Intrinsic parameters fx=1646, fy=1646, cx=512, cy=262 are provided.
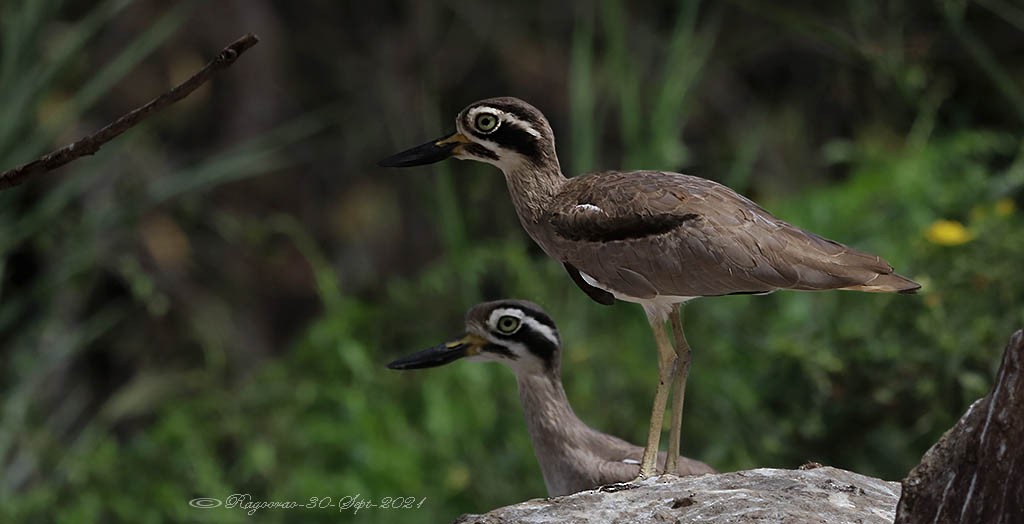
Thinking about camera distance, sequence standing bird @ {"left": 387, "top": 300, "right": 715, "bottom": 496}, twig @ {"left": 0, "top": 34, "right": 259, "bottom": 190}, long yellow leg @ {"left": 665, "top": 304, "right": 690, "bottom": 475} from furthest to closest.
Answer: standing bird @ {"left": 387, "top": 300, "right": 715, "bottom": 496}
long yellow leg @ {"left": 665, "top": 304, "right": 690, "bottom": 475}
twig @ {"left": 0, "top": 34, "right": 259, "bottom": 190}

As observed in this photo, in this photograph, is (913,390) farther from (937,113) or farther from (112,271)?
(112,271)

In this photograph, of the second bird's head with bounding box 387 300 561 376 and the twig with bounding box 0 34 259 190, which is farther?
the second bird's head with bounding box 387 300 561 376

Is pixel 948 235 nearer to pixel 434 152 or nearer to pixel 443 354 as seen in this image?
pixel 443 354

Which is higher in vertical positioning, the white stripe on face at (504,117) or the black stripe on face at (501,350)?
the white stripe on face at (504,117)

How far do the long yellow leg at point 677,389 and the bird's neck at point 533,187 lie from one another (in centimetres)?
51

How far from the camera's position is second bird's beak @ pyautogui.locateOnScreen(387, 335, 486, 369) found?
5225 mm

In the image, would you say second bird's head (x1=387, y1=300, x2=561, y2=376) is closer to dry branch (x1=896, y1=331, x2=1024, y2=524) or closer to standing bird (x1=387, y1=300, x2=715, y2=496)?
standing bird (x1=387, y1=300, x2=715, y2=496)

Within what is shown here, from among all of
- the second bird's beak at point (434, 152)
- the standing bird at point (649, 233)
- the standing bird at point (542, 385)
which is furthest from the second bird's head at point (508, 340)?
the second bird's beak at point (434, 152)

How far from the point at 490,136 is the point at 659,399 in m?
0.91

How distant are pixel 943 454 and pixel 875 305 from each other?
3773 mm

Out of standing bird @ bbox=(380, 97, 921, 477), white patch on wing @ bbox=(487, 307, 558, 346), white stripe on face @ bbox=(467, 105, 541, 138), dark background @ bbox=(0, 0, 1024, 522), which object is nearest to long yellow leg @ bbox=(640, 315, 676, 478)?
standing bird @ bbox=(380, 97, 921, 477)

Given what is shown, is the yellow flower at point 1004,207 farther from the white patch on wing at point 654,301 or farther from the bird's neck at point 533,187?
the bird's neck at point 533,187

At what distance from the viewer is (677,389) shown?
16.0 ft

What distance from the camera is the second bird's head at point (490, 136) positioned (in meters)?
4.65
